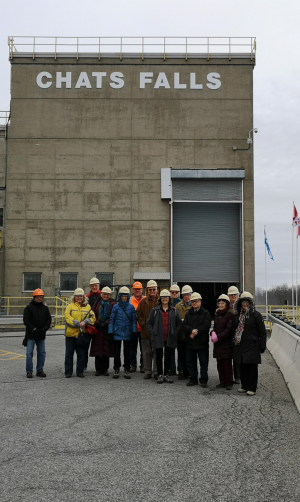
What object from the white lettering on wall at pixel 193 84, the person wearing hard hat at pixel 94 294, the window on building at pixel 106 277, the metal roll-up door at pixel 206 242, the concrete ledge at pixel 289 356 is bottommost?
the concrete ledge at pixel 289 356

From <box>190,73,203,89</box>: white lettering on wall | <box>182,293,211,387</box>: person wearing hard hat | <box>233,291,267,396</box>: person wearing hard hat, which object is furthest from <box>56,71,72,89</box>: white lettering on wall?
<box>233,291,267,396</box>: person wearing hard hat

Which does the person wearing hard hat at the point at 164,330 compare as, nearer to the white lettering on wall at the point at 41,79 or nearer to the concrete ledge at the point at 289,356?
the concrete ledge at the point at 289,356

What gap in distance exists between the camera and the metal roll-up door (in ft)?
99.0

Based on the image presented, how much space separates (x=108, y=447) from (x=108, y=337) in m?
5.05

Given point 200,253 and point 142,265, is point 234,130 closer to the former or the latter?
point 200,253

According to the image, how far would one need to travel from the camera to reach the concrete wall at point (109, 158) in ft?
97.2

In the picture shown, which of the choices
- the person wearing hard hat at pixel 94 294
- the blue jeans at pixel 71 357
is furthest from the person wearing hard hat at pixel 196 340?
the person wearing hard hat at pixel 94 294

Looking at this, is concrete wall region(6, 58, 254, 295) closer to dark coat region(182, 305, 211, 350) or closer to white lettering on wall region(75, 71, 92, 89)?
white lettering on wall region(75, 71, 92, 89)

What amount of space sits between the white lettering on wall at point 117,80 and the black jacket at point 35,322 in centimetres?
2253

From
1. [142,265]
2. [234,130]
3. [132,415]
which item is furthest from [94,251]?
[132,415]

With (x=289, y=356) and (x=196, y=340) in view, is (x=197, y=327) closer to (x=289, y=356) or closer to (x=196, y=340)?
(x=196, y=340)

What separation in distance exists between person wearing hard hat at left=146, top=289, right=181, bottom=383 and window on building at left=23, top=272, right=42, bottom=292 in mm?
20499

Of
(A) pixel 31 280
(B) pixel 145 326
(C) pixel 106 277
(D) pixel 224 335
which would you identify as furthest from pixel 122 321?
(A) pixel 31 280

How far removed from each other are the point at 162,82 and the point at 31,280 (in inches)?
567
